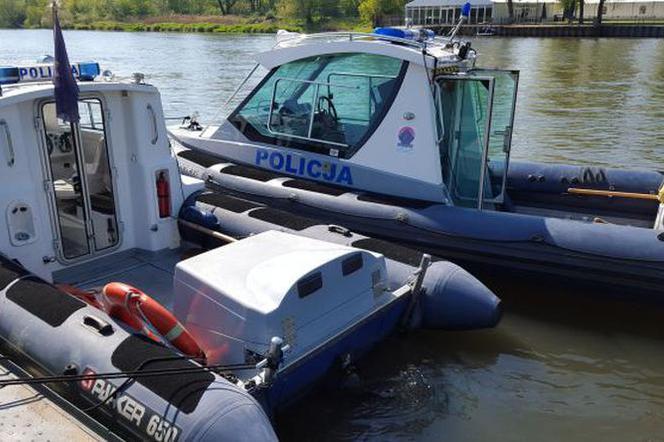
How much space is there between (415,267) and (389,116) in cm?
224

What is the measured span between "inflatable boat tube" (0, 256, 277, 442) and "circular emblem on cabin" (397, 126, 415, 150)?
149 inches

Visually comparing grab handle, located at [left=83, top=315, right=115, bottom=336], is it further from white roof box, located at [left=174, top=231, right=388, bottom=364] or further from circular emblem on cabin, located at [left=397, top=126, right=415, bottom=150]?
circular emblem on cabin, located at [left=397, top=126, right=415, bottom=150]

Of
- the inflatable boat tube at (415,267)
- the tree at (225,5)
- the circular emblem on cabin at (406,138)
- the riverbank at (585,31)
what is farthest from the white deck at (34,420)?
the tree at (225,5)

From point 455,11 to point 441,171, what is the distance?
47.7 metres

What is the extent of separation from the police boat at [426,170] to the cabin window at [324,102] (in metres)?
0.01

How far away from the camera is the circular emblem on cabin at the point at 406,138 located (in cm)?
692

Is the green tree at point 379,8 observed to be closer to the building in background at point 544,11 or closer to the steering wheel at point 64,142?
the building in background at point 544,11

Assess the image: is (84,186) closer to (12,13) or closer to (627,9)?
(627,9)

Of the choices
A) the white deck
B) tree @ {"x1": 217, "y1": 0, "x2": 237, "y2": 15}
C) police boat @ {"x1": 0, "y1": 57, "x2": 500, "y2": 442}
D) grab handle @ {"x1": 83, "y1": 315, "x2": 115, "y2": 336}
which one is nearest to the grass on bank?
tree @ {"x1": 217, "y1": 0, "x2": 237, "y2": 15}

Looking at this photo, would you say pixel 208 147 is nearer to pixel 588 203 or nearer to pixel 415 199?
pixel 415 199

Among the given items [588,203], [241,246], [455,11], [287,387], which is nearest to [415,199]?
[588,203]

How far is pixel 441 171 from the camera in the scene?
690 cm

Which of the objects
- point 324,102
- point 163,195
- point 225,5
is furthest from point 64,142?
point 225,5

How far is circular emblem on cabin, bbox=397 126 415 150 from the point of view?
22.7 feet
